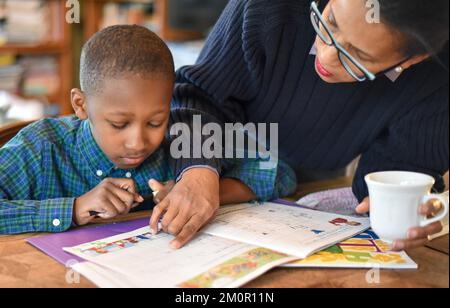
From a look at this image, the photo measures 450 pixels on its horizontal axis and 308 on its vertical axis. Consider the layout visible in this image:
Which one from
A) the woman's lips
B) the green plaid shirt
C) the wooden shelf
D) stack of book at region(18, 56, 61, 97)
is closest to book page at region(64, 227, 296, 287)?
the green plaid shirt

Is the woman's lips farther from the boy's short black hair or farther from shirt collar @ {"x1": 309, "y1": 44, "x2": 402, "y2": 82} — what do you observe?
the boy's short black hair

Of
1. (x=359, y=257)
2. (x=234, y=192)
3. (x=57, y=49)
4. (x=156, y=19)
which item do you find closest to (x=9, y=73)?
(x=57, y=49)

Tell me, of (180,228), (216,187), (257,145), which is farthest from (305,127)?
(180,228)

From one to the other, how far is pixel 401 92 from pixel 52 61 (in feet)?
8.79

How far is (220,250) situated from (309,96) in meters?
0.49

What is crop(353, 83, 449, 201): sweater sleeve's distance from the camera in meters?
1.13

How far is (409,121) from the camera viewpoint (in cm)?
116

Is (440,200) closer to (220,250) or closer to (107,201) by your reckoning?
(220,250)

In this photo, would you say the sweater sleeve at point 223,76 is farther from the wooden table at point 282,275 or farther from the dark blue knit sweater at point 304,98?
the wooden table at point 282,275

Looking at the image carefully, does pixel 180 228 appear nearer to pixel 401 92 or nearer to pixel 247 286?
pixel 247 286

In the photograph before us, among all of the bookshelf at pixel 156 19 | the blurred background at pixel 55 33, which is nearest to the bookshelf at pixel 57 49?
the blurred background at pixel 55 33

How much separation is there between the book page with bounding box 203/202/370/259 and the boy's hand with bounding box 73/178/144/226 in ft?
0.44

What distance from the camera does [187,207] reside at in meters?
0.93

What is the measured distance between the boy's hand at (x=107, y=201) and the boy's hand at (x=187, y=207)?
5cm
